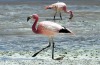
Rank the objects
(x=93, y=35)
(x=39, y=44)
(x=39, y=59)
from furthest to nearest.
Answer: (x=93, y=35)
(x=39, y=44)
(x=39, y=59)

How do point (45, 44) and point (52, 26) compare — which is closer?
point (52, 26)

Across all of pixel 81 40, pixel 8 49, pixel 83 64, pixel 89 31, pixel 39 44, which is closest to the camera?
pixel 83 64

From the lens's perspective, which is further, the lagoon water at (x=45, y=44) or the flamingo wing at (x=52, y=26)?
the flamingo wing at (x=52, y=26)

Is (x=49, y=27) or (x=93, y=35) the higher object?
(x=49, y=27)

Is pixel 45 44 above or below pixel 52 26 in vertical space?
below

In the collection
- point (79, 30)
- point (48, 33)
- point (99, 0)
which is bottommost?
point (99, 0)

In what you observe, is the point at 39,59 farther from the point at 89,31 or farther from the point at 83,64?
the point at 89,31

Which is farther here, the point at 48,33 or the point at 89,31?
the point at 89,31

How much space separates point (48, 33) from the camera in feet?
37.6

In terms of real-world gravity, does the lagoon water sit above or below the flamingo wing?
below

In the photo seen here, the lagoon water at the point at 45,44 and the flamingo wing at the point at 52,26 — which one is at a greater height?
the flamingo wing at the point at 52,26

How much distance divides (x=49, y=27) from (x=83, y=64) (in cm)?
161

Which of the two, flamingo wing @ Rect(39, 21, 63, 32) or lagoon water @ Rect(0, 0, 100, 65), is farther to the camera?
flamingo wing @ Rect(39, 21, 63, 32)

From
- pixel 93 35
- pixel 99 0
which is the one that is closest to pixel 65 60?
pixel 93 35
